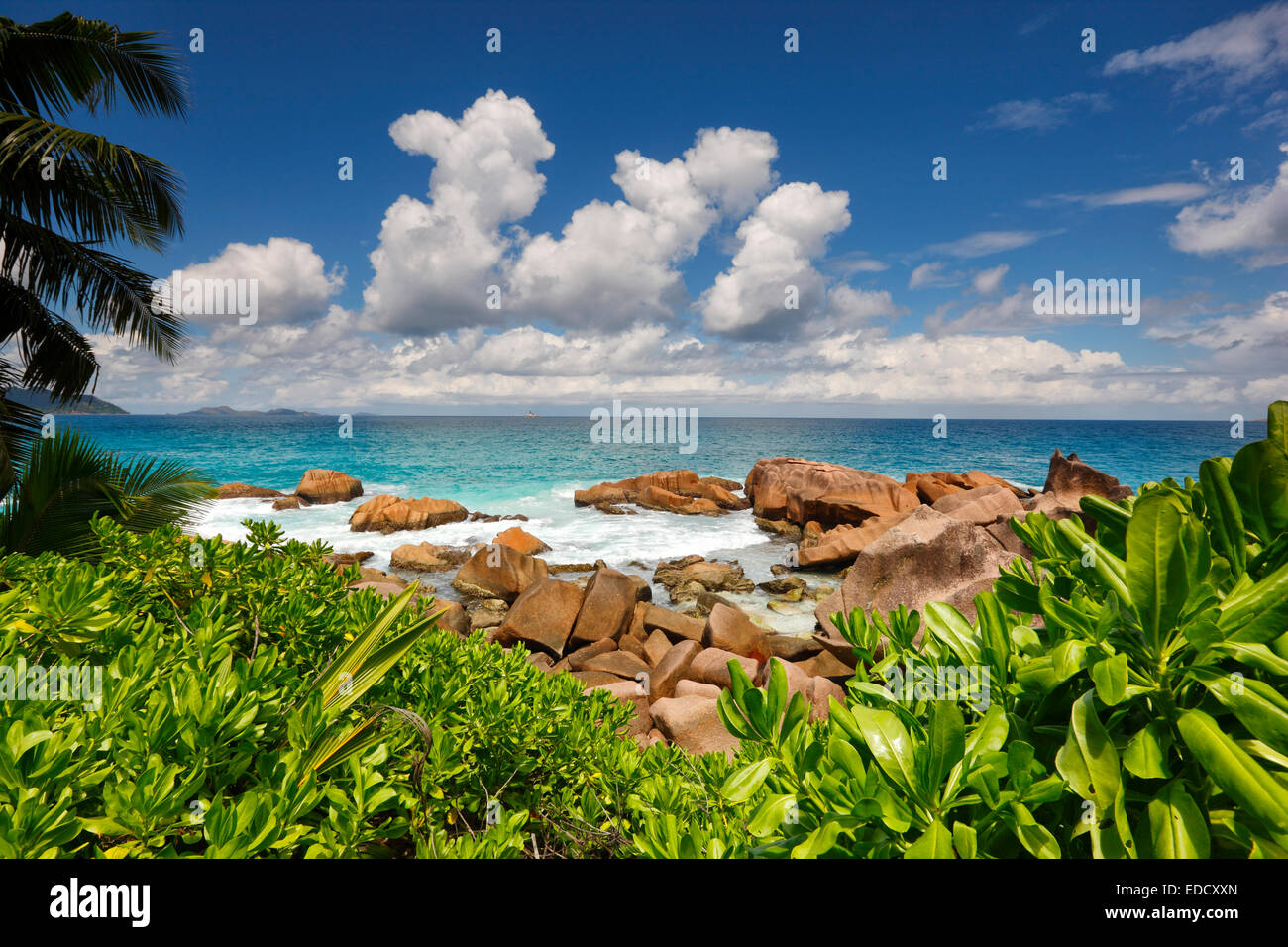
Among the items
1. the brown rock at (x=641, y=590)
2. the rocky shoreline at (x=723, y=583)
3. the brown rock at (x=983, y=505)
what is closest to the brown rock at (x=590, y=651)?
the rocky shoreline at (x=723, y=583)

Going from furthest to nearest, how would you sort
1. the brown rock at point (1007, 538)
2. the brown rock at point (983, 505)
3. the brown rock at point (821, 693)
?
the brown rock at point (983, 505), the brown rock at point (1007, 538), the brown rock at point (821, 693)

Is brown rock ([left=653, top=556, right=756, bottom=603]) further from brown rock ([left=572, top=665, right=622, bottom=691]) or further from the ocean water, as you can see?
brown rock ([left=572, top=665, right=622, bottom=691])

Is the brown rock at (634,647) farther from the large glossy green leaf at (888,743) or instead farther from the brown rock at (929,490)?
the brown rock at (929,490)

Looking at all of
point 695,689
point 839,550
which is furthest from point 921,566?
Answer: point 839,550

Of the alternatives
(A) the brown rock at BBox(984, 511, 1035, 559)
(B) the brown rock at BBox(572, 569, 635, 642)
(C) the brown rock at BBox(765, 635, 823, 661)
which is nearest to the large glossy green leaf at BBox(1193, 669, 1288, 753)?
(C) the brown rock at BBox(765, 635, 823, 661)

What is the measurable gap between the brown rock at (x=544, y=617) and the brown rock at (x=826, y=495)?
490 inches

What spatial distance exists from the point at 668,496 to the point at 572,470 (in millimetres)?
19096

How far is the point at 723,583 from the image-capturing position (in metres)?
13.0

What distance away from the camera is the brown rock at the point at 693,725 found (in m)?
4.85

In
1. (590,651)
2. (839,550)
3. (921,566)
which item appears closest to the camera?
(590,651)

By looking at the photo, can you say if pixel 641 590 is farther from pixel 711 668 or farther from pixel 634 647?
pixel 711 668

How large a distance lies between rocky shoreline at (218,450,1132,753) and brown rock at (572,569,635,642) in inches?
0.8
